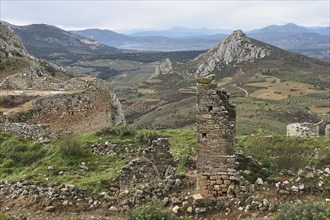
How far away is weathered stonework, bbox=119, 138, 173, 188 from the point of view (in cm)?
1313

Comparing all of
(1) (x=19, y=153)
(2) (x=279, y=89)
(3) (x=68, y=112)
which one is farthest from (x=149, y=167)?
(2) (x=279, y=89)

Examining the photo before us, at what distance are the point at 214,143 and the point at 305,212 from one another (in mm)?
3033

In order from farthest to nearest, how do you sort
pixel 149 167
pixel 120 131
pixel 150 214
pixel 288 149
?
pixel 120 131
pixel 288 149
pixel 149 167
pixel 150 214

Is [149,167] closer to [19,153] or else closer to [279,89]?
[19,153]

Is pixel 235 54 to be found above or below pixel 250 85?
above

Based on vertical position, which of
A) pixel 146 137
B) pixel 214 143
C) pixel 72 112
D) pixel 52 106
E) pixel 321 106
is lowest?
pixel 321 106

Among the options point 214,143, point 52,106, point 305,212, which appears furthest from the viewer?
point 52,106

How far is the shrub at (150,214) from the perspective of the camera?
10.0m

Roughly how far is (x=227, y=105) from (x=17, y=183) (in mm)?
6725

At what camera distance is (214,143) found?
1131cm

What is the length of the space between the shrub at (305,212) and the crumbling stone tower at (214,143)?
1975 mm

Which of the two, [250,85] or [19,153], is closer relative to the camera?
[19,153]

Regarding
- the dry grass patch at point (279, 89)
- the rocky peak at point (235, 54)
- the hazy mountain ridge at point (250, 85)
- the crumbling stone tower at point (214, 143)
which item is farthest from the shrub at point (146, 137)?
the rocky peak at point (235, 54)

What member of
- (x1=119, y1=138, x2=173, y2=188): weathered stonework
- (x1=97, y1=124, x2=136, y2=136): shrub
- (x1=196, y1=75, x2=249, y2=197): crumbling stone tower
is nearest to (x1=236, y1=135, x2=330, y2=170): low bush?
(x1=196, y1=75, x2=249, y2=197): crumbling stone tower
